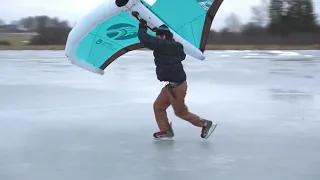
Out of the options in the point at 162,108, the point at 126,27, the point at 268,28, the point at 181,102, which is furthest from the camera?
the point at 268,28

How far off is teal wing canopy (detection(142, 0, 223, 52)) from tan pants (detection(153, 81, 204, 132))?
0.73 meters

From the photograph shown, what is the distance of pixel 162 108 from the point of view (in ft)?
22.7

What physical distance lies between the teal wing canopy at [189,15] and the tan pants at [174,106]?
731 millimetres

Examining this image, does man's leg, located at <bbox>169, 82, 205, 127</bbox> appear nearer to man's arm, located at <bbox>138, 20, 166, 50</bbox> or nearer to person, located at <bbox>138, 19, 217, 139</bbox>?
person, located at <bbox>138, 19, 217, 139</bbox>

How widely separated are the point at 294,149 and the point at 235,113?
2747 millimetres

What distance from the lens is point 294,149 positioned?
20.8ft

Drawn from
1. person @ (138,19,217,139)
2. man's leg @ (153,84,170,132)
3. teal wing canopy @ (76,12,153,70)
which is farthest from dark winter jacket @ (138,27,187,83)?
teal wing canopy @ (76,12,153,70)

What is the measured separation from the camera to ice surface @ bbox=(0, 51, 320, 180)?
5445 millimetres

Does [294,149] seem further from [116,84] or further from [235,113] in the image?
[116,84]

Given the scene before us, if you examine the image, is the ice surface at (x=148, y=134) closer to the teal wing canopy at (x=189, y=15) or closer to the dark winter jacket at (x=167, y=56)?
the dark winter jacket at (x=167, y=56)

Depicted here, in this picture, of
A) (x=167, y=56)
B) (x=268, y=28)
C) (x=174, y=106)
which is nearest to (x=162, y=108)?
(x=174, y=106)

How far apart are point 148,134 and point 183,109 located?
0.78 metres

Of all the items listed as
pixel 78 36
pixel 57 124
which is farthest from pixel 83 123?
pixel 78 36

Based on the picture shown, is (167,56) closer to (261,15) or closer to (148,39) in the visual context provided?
(148,39)
